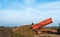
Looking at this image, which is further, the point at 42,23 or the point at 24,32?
the point at 42,23

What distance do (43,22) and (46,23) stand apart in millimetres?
487

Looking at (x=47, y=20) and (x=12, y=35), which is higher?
(x=47, y=20)

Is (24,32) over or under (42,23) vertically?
under

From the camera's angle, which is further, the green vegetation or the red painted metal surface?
the red painted metal surface

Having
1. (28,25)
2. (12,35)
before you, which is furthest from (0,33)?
(28,25)

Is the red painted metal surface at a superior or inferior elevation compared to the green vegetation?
superior

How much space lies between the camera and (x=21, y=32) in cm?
2159

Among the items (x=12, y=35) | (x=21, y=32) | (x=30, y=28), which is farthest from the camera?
(x=30, y=28)

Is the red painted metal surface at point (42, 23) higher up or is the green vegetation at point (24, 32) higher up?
the red painted metal surface at point (42, 23)

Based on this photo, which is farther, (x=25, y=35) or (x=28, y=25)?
(x=28, y=25)

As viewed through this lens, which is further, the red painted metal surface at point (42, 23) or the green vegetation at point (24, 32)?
the red painted metal surface at point (42, 23)

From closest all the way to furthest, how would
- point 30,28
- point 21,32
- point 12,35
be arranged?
point 12,35, point 21,32, point 30,28

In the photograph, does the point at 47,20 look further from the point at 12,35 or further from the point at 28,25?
the point at 12,35

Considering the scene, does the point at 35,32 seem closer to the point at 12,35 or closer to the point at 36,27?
the point at 36,27
